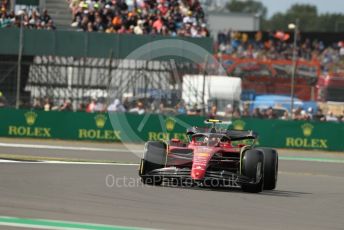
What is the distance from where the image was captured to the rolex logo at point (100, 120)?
2705 cm

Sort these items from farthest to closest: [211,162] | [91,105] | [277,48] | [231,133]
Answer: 1. [277,48]
2. [91,105]
3. [231,133]
4. [211,162]

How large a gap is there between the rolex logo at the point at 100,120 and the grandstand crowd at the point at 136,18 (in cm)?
556

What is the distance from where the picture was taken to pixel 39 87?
93.1ft

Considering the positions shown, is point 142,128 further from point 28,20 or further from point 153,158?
point 153,158

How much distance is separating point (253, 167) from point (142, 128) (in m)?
14.2

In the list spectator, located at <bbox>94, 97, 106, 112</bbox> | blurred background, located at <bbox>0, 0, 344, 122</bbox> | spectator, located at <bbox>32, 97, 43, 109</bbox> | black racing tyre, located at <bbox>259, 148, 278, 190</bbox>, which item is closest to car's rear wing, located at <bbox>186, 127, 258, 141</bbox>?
black racing tyre, located at <bbox>259, 148, 278, 190</bbox>

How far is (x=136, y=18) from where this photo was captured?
109ft

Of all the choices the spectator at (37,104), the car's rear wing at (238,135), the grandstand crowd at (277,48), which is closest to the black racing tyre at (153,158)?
the car's rear wing at (238,135)

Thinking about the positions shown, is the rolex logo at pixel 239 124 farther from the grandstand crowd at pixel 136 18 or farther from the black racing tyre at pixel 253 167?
the black racing tyre at pixel 253 167

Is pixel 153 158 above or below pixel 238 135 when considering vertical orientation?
below

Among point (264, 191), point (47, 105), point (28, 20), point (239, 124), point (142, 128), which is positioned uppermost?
point (28, 20)

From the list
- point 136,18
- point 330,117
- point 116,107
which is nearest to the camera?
point 116,107

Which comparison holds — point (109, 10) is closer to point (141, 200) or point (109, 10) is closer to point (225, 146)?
point (225, 146)

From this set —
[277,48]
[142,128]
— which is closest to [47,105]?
[142,128]
